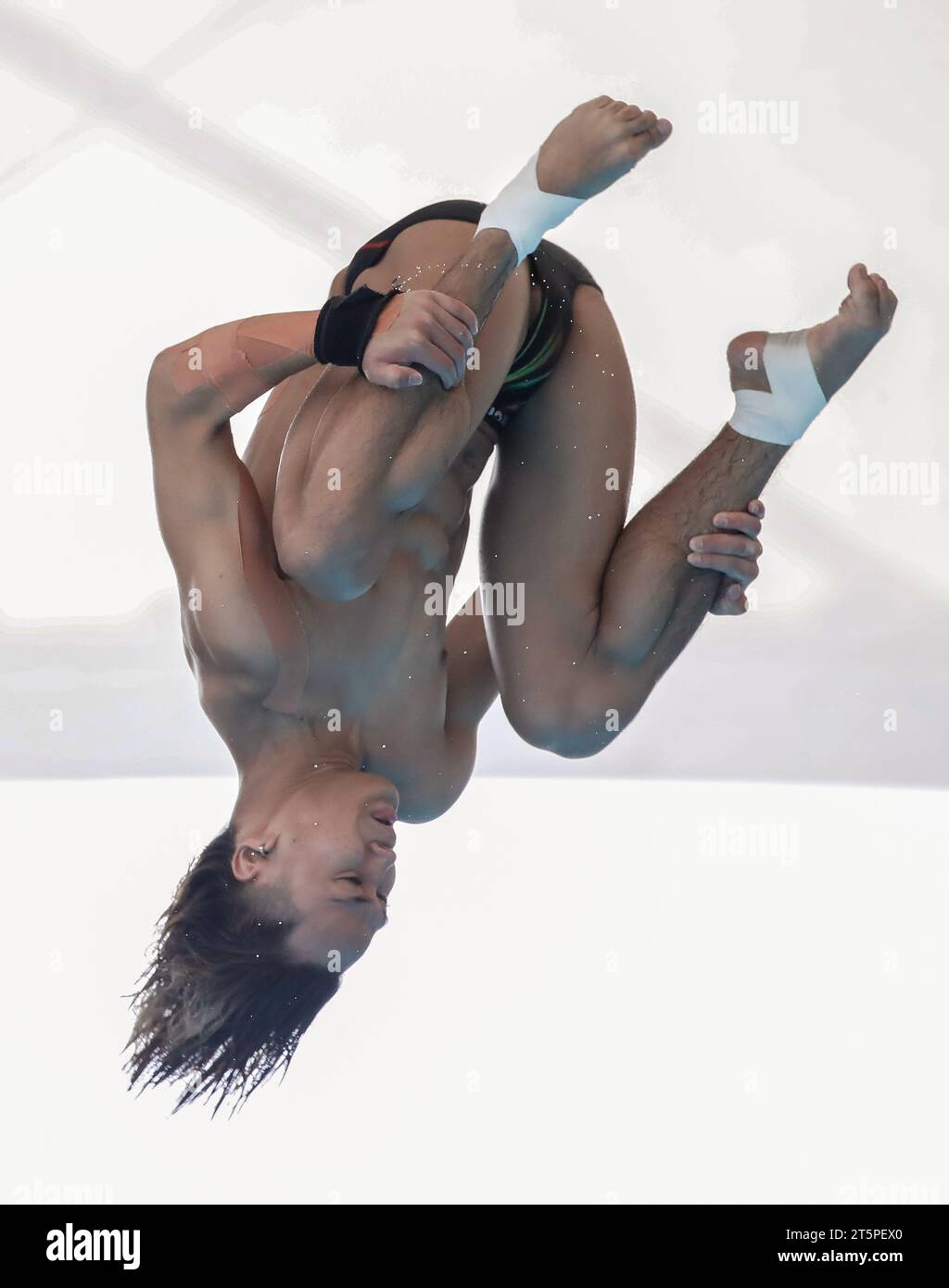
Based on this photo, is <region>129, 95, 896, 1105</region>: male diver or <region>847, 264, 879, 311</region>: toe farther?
<region>847, 264, 879, 311</region>: toe

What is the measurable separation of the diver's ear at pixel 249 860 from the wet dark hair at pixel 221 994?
17 mm

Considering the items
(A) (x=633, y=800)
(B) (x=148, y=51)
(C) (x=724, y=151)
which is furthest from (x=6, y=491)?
(C) (x=724, y=151)

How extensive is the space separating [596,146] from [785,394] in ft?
1.29

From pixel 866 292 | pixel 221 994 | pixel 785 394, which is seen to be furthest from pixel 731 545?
pixel 221 994

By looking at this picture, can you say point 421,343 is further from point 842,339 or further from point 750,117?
point 750,117

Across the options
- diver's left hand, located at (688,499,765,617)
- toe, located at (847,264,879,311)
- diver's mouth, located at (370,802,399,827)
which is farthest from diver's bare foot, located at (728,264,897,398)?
diver's mouth, located at (370,802,399,827)

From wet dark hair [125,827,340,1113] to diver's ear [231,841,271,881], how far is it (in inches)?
0.7

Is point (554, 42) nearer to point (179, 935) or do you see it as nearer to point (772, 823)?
point (772, 823)

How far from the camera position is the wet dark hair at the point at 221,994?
195 cm

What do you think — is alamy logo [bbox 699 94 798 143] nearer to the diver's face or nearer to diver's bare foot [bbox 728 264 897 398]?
diver's bare foot [bbox 728 264 897 398]

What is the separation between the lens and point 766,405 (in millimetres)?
2070

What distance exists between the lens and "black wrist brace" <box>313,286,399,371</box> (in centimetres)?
182

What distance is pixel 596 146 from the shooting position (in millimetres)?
1933

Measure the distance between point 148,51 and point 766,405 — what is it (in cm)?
252
